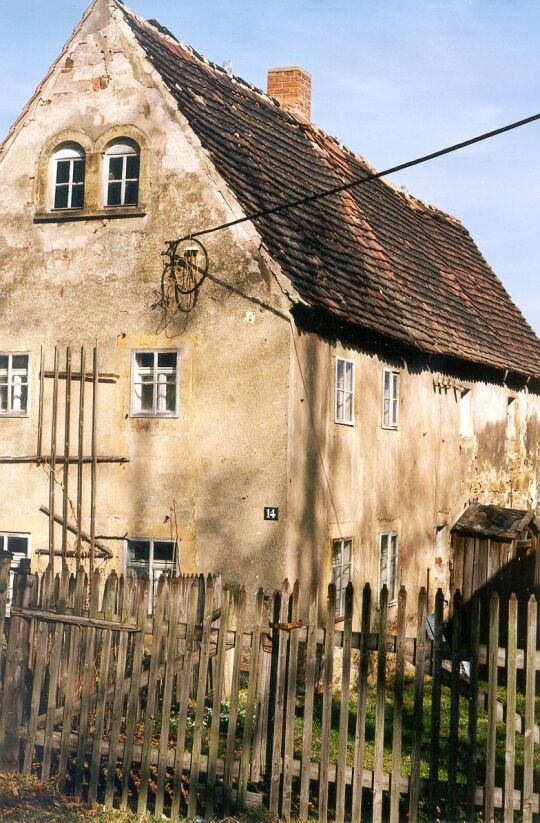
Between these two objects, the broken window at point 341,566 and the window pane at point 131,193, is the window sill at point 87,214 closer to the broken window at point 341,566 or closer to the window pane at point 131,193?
the window pane at point 131,193

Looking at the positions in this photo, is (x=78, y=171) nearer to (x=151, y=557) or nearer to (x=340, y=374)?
(x=340, y=374)

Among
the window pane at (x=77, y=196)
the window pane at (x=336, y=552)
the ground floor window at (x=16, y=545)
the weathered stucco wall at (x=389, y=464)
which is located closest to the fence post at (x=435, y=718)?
the weathered stucco wall at (x=389, y=464)

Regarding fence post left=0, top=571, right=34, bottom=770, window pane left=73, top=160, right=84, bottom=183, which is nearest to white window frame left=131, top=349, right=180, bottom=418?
window pane left=73, top=160, right=84, bottom=183

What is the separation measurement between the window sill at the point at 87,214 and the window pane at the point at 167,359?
199cm

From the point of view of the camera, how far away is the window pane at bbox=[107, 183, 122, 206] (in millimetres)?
14188

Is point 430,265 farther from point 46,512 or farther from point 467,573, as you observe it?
point 46,512

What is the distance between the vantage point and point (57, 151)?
14.5m

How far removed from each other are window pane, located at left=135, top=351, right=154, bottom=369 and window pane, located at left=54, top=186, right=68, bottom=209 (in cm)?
258

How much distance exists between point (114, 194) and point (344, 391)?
4.38 m

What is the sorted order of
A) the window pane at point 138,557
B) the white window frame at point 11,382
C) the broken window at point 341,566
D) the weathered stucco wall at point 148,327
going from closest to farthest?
the weathered stucco wall at point 148,327 < the window pane at point 138,557 < the broken window at point 341,566 < the white window frame at point 11,382

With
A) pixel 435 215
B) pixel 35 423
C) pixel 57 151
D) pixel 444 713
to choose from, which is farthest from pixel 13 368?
pixel 435 215

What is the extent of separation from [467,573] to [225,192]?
8308 millimetres

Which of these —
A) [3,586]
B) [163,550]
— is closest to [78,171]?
[163,550]

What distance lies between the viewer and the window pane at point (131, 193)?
46.2 ft
